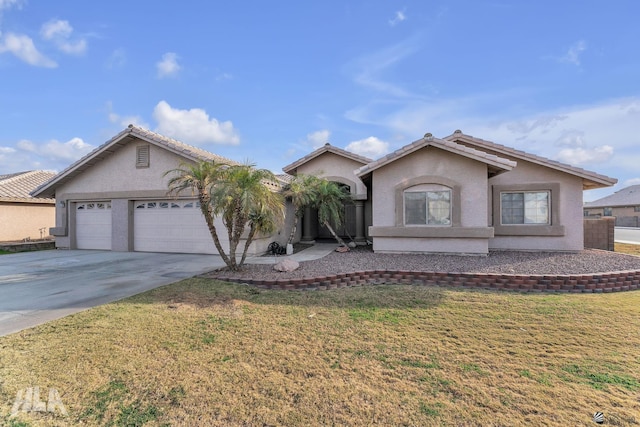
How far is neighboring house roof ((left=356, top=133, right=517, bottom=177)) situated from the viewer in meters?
11.1

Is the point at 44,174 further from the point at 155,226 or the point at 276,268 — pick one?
the point at 276,268

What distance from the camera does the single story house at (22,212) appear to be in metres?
19.3

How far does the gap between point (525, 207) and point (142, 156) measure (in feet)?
59.0

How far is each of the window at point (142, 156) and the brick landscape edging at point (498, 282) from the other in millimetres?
9662

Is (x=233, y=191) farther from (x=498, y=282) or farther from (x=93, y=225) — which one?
(x=93, y=225)

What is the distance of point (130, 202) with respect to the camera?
51.2 ft

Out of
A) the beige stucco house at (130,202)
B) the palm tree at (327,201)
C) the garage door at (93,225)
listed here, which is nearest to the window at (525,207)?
the palm tree at (327,201)

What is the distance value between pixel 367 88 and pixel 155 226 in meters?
13.2

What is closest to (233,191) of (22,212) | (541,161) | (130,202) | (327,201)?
(327,201)

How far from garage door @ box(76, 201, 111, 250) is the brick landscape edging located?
1139cm

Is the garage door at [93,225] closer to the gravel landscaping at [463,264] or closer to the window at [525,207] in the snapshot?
the gravel landscaping at [463,264]

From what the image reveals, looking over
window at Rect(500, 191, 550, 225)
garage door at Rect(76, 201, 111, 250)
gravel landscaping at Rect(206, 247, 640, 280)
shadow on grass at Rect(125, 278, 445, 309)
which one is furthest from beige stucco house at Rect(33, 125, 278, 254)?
window at Rect(500, 191, 550, 225)

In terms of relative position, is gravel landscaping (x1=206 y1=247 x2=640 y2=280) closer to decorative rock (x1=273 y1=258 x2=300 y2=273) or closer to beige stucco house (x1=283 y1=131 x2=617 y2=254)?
decorative rock (x1=273 y1=258 x2=300 y2=273)

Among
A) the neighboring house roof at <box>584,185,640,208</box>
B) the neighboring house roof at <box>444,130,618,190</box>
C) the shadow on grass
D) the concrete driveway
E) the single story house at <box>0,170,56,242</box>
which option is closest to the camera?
the concrete driveway
